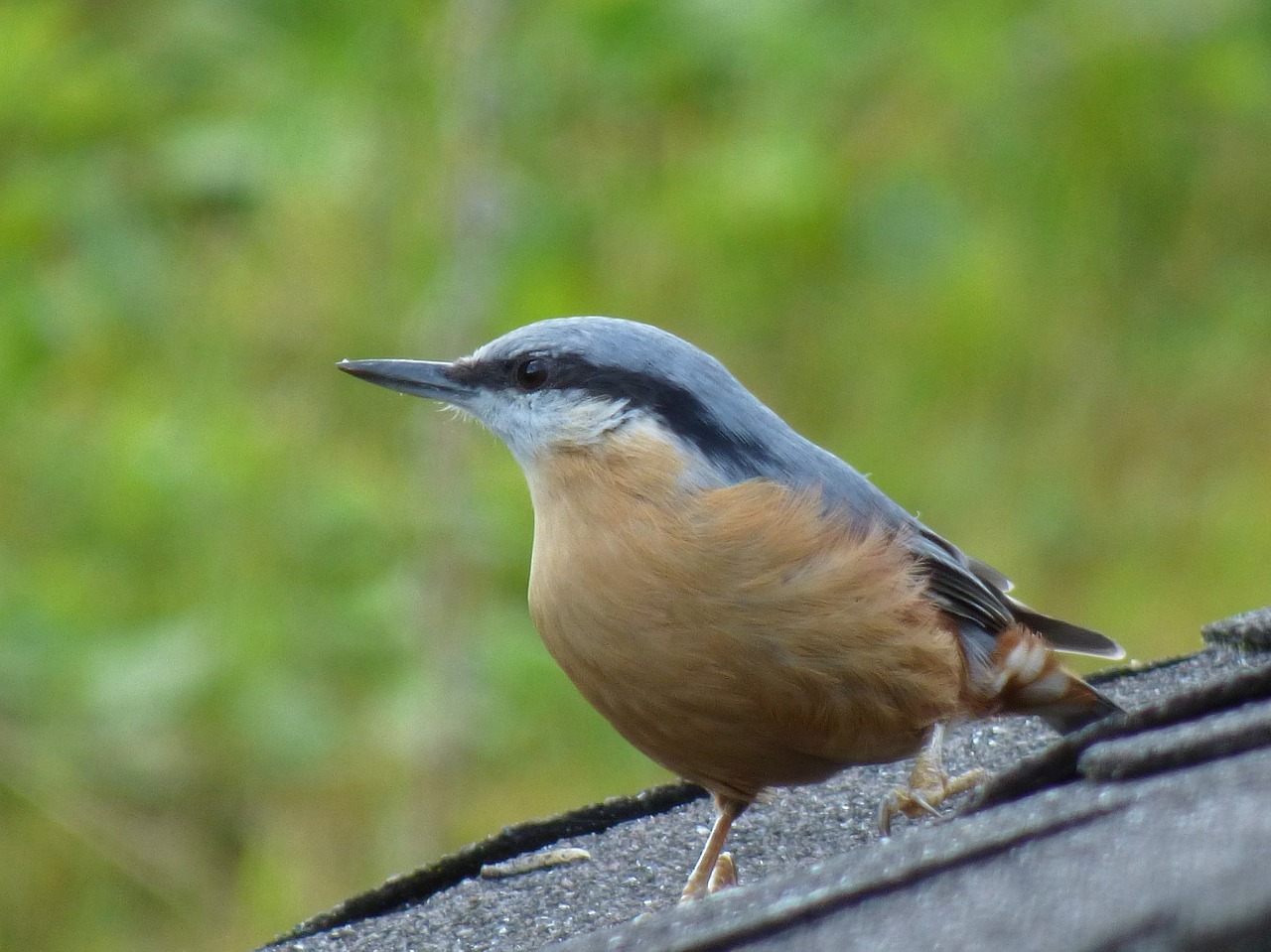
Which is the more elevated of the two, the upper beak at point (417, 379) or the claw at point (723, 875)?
the upper beak at point (417, 379)

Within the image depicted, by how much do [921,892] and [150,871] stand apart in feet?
15.6

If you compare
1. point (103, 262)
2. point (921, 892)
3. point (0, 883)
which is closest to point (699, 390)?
point (921, 892)

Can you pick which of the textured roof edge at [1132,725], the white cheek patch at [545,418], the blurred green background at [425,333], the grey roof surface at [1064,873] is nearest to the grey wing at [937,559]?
the white cheek patch at [545,418]

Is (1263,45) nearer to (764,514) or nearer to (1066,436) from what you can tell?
(1066,436)

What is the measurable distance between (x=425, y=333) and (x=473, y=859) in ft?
9.34

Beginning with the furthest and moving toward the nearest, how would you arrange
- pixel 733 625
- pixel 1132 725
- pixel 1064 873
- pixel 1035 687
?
pixel 1035 687 → pixel 733 625 → pixel 1132 725 → pixel 1064 873

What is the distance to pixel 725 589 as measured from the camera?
295 centimetres

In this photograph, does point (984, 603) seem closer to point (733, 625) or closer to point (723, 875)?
point (733, 625)

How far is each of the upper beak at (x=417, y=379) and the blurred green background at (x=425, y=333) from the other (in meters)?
1.71

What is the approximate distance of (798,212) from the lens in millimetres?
6566

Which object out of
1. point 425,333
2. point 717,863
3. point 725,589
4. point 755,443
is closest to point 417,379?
point 755,443

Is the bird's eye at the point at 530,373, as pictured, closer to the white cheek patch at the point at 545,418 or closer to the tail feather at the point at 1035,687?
the white cheek patch at the point at 545,418

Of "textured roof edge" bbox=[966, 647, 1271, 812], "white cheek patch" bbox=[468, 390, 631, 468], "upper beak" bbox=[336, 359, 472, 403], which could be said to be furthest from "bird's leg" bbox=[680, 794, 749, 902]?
"upper beak" bbox=[336, 359, 472, 403]

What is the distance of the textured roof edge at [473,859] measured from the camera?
3.04m
